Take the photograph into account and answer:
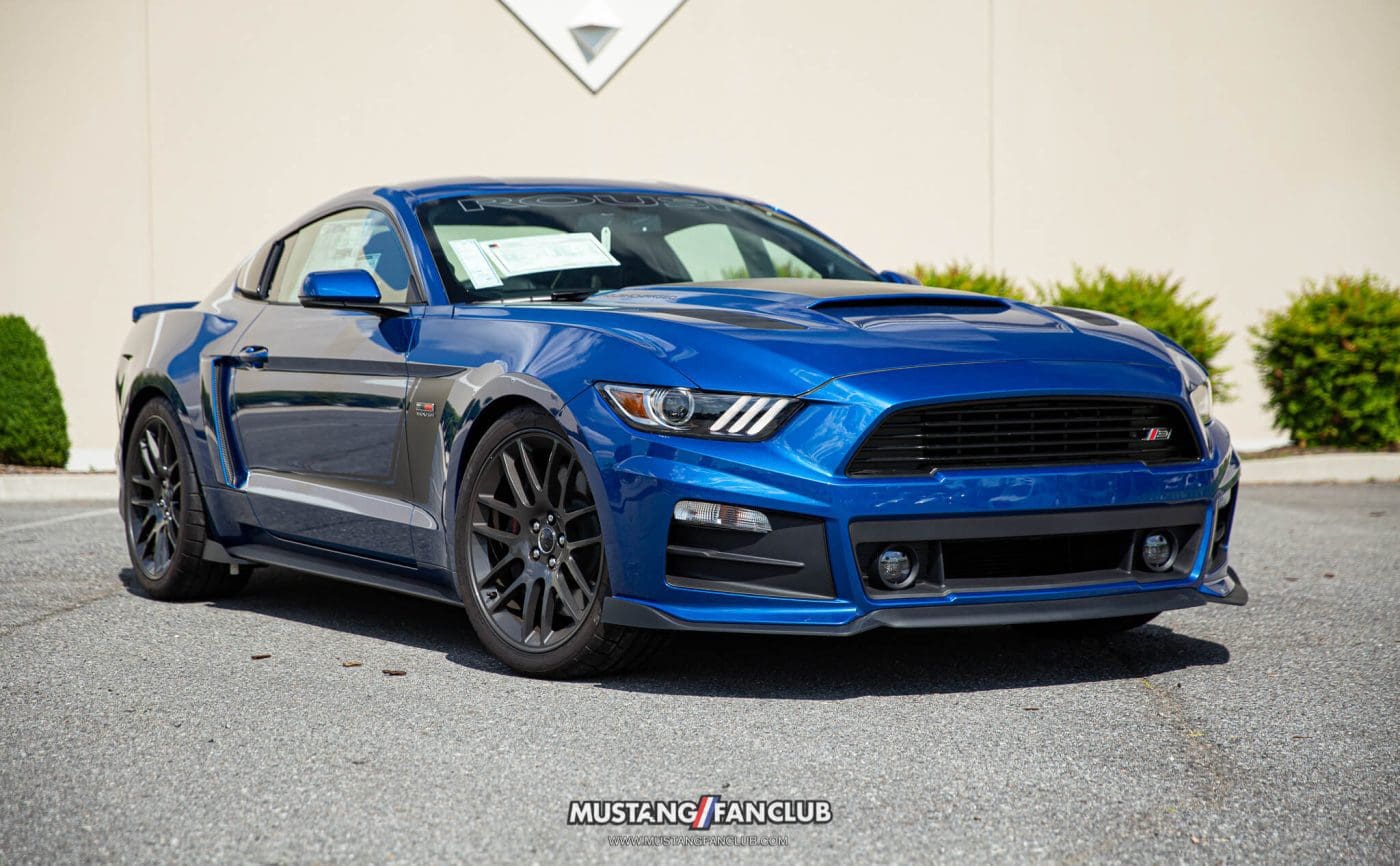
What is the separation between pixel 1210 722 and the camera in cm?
414

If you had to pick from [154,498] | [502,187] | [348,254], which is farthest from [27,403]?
[502,187]

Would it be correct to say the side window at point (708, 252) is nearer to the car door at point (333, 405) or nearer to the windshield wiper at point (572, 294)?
the windshield wiper at point (572, 294)

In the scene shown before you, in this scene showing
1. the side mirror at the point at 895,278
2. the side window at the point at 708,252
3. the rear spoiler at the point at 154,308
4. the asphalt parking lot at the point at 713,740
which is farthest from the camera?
the rear spoiler at the point at 154,308

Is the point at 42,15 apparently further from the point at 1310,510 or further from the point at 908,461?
the point at 908,461

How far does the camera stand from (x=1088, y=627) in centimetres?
539

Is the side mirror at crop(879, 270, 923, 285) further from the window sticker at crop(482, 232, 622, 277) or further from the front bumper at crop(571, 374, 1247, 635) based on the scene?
the front bumper at crop(571, 374, 1247, 635)

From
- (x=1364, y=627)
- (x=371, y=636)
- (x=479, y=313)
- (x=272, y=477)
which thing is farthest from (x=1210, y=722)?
(x=272, y=477)

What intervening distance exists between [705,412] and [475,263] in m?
1.45

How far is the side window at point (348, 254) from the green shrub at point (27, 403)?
6.37 m

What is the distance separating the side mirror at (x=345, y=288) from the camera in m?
5.22

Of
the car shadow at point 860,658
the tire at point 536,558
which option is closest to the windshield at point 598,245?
the tire at point 536,558

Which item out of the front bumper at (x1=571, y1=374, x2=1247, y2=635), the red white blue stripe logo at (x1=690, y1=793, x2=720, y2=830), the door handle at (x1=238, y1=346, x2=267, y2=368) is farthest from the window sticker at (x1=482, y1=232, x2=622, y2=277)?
the red white blue stripe logo at (x1=690, y1=793, x2=720, y2=830)

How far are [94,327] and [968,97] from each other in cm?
754

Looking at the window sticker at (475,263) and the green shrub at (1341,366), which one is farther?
the green shrub at (1341,366)
